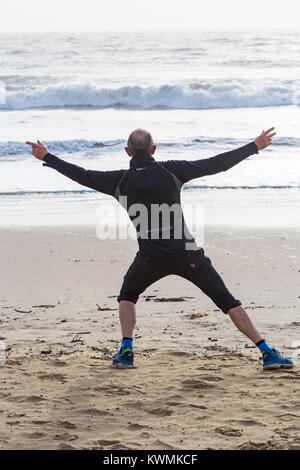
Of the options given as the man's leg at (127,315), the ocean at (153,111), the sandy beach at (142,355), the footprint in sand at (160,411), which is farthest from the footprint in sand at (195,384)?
the ocean at (153,111)

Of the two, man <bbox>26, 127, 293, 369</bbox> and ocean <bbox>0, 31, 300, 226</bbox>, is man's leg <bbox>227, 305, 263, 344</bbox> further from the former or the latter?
ocean <bbox>0, 31, 300, 226</bbox>

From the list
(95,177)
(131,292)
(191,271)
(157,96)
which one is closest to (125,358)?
(131,292)

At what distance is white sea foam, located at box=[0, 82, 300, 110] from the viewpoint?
100 feet

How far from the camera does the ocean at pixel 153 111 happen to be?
13188mm

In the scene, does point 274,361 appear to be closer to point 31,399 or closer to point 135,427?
point 135,427

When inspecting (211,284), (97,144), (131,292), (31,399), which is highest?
(211,284)

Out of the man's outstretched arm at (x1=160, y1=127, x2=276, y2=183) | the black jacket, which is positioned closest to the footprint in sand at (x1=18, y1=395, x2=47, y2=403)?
the black jacket

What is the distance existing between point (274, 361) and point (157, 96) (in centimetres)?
2692

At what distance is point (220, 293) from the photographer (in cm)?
514

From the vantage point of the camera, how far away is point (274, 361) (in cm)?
528

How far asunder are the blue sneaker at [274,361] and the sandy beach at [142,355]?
0.07 metres

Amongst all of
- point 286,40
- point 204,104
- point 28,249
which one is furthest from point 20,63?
point 28,249

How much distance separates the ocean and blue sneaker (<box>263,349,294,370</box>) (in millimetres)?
5716

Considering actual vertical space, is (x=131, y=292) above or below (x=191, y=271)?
below
